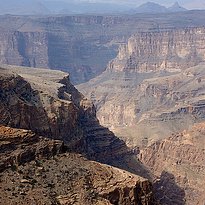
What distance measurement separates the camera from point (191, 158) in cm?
8775

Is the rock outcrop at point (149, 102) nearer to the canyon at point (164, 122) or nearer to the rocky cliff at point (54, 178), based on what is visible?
the canyon at point (164, 122)

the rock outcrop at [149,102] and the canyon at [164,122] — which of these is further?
the rock outcrop at [149,102]

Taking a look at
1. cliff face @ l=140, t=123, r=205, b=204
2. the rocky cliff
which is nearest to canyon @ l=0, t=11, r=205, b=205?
the rocky cliff

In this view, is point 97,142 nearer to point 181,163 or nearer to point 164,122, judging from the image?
point 181,163

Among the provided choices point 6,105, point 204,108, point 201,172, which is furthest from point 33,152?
point 204,108

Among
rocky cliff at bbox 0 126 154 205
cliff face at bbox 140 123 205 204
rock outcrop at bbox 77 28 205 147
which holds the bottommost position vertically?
rock outcrop at bbox 77 28 205 147

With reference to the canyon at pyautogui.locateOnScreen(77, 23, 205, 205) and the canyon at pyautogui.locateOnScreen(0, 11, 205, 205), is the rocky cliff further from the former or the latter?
the canyon at pyautogui.locateOnScreen(77, 23, 205, 205)

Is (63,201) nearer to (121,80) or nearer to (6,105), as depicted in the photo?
(6,105)

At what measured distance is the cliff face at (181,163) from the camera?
76.7 metres

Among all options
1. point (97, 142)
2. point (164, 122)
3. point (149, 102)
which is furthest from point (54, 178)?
point (149, 102)

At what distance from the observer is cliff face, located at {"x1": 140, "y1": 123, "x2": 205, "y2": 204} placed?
76688 mm

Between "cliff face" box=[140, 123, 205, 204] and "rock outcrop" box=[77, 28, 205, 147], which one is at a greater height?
"cliff face" box=[140, 123, 205, 204]

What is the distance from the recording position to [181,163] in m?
86.9

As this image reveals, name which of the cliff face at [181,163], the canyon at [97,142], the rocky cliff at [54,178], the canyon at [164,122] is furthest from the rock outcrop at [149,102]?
the rocky cliff at [54,178]
